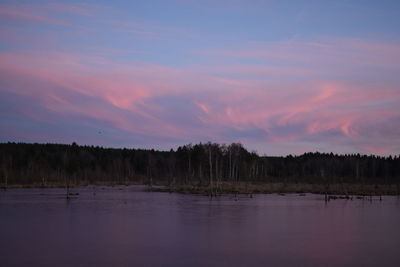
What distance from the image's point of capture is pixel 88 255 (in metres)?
13.1

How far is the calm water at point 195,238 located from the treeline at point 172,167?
44537 millimetres

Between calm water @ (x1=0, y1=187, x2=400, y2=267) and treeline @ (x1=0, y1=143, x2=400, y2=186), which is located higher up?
treeline @ (x1=0, y1=143, x2=400, y2=186)

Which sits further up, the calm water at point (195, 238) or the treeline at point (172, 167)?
the treeline at point (172, 167)

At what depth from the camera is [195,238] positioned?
53.3ft

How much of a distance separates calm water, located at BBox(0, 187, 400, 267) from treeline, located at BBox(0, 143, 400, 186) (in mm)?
44537

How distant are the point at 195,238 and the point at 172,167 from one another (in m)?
83.2

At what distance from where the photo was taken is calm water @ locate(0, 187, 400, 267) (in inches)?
500

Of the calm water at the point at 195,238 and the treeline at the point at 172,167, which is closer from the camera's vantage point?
the calm water at the point at 195,238

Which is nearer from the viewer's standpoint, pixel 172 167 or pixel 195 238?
pixel 195 238

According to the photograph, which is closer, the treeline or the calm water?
the calm water

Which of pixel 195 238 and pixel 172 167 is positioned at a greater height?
pixel 172 167

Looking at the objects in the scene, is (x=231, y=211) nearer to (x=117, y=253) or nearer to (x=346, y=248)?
(x=346, y=248)

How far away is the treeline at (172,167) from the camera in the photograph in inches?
2940

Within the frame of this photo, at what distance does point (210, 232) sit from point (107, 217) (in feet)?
21.6
